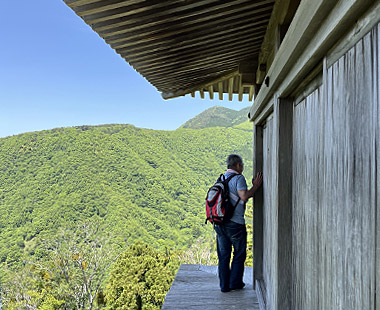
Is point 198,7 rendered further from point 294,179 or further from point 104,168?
point 104,168

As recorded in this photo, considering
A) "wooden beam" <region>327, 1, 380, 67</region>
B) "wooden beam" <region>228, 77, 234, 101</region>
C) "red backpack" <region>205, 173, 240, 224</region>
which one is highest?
"wooden beam" <region>228, 77, 234, 101</region>

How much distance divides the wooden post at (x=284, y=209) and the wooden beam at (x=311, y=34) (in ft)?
0.44

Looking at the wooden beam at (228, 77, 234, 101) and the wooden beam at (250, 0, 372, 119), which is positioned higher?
the wooden beam at (228, 77, 234, 101)

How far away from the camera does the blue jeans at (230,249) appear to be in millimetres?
2465

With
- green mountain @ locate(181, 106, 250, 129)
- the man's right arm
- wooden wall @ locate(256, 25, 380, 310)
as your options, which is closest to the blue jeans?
the man's right arm

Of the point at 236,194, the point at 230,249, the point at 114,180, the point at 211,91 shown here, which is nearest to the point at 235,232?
the point at 230,249

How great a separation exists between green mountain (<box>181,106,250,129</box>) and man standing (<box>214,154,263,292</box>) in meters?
46.9

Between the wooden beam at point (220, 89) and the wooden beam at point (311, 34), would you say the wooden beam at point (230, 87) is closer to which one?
the wooden beam at point (220, 89)

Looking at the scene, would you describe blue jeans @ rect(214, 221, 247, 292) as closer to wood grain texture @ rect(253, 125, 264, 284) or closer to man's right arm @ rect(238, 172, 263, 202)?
wood grain texture @ rect(253, 125, 264, 284)

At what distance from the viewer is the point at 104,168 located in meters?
39.6

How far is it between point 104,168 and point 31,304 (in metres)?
23.1

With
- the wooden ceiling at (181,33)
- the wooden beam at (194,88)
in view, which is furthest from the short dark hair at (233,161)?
the wooden beam at (194,88)

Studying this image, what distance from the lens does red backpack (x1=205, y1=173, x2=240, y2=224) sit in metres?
2.38

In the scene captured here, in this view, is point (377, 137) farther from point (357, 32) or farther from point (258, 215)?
point (258, 215)
